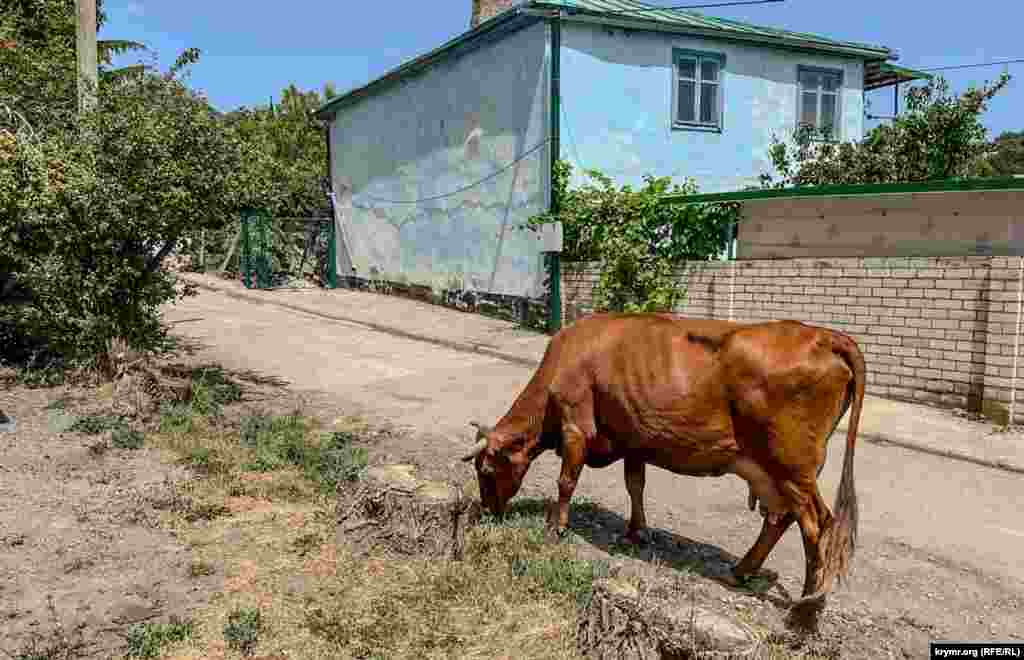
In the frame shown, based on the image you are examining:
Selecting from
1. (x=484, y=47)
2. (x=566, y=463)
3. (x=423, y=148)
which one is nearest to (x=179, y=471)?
(x=566, y=463)

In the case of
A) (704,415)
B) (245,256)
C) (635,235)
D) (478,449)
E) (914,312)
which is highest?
(635,235)

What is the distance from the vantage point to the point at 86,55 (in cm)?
1060

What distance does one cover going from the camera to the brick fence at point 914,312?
9203 millimetres

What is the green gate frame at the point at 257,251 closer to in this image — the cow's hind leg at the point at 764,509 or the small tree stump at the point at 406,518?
the small tree stump at the point at 406,518

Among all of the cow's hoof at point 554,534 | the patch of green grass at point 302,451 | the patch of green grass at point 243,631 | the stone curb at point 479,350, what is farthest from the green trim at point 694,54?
the patch of green grass at point 243,631

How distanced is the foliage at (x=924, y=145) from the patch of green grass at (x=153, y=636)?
15.4 m

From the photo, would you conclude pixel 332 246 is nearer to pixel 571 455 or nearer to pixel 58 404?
pixel 58 404

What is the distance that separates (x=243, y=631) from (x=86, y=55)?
9.31m

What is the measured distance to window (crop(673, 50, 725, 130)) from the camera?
17531 mm

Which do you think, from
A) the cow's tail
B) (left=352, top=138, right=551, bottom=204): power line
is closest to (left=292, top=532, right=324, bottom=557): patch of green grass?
the cow's tail

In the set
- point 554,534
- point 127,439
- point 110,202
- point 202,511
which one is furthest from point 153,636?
point 110,202

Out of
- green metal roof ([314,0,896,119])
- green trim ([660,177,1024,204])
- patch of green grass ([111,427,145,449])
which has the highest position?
green metal roof ([314,0,896,119])

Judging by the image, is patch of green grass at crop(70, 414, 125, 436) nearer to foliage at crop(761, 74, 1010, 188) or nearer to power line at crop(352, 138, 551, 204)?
power line at crop(352, 138, 551, 204)

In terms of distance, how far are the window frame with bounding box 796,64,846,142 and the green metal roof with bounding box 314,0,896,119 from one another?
0.50m
